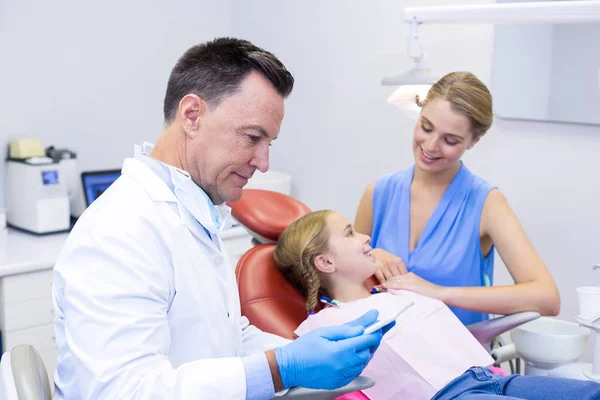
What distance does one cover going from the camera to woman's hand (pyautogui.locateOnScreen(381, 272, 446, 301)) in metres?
1.83

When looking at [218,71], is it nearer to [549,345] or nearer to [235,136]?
[235,136]

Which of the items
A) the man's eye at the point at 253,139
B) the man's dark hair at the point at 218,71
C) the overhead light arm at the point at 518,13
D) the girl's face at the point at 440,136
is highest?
the overhead light arm at the point at 518,13

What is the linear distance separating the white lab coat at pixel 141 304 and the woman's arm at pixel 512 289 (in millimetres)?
671

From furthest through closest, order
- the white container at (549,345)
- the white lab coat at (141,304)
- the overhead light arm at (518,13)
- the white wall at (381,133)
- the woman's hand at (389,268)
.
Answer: the white wall at (381,133) < the woman's hand at (389,268) < the white container at (549,345) < the overhead light arm at (518,13) < the white lab coat at (141,304)

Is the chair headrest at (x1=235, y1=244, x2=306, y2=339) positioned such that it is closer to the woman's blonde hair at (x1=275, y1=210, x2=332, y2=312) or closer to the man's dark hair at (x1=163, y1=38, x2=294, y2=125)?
the woman's blonde hair at (x1=275, y1=210, x2=332, y2=312)

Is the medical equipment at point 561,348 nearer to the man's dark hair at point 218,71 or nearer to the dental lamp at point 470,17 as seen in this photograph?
the dental lamp at point 470,17

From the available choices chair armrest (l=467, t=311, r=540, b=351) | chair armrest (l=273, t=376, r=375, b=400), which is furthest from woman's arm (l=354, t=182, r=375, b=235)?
chair armrest (l=273, t=376, r=375, b=400)

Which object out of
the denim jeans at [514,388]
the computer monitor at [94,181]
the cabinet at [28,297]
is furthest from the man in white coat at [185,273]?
the computer monitor at [94,181]

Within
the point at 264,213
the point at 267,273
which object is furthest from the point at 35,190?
the point at 267,273

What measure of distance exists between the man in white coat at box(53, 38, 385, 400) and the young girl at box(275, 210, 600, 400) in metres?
0.32

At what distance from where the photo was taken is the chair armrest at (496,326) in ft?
5.87

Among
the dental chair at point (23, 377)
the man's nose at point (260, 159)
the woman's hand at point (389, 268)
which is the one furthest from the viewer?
the woman's hand at point (389, 268)

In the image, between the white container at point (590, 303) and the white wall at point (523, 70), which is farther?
the white wall at point (523, 70)

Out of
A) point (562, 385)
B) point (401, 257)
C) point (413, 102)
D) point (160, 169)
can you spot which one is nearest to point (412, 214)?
point (401, 257)
